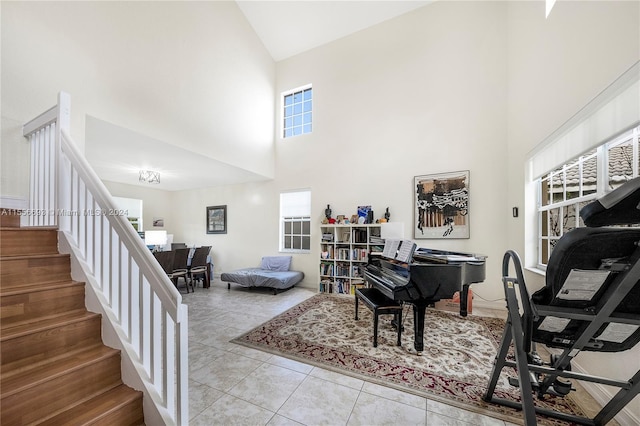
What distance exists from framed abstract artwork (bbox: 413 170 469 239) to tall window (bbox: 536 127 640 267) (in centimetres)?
101

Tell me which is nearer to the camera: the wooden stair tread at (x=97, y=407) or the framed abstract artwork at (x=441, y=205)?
the wooden stair tread at (x=97, y=407)

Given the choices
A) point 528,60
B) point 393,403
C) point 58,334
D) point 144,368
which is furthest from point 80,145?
point 528,60

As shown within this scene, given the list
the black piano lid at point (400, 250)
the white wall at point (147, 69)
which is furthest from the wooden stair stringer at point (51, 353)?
the black piano lid at point (400, 250)

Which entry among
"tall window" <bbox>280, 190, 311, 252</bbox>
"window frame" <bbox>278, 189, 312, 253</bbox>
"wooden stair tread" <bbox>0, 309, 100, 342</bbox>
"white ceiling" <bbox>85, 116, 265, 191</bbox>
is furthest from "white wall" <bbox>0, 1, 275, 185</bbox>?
"wooden stair tread" <bbox>0, 309, 100, 342</bbox>

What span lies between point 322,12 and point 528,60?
12.2 ft

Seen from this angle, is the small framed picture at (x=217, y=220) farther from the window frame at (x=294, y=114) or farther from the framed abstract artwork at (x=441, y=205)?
the framed abstract artwork at (x=441, y=205)

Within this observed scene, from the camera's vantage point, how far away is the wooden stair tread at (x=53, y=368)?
1106mm

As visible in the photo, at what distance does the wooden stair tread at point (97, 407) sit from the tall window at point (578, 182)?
3.56 m

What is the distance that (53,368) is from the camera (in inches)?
48.8

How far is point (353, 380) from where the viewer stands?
6.47 feet

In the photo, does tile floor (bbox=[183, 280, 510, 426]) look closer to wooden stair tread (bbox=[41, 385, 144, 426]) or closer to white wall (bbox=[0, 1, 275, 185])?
wooden stair tread (bbox=[41, 385, 144, 426])

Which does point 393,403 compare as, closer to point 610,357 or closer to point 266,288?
point 610,357

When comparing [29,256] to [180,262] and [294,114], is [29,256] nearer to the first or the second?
[180,262]

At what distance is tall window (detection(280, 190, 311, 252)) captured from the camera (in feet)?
17.7
